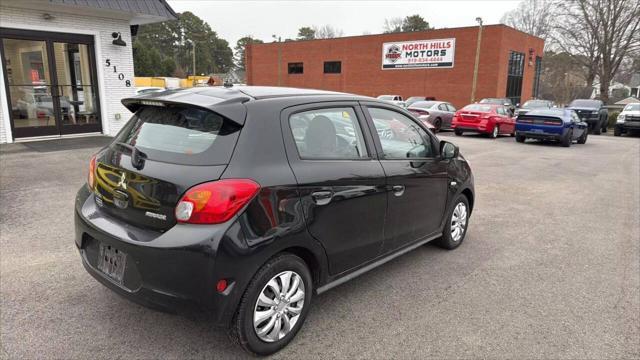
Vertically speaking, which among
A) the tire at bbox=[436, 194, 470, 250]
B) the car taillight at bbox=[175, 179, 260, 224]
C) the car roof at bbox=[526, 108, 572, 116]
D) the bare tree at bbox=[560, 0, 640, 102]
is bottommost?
the tire at bbox=[436, 194, 470, 250]

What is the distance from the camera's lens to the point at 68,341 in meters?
2.91

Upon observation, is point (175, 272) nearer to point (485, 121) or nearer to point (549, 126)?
point (549, 126)

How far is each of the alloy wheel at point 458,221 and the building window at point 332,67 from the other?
125 feet

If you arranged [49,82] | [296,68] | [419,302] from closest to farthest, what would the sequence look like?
[419,302], [49,82], [296,68]

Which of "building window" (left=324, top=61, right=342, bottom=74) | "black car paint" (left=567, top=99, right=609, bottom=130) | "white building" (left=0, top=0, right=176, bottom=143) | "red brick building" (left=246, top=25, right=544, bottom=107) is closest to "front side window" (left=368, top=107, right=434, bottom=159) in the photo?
"white building" (left=0, top=0, right=176, bottom=143)

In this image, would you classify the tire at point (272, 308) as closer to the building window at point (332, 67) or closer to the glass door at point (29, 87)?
the glass door at point (29, 87)

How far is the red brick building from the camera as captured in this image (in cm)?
3291

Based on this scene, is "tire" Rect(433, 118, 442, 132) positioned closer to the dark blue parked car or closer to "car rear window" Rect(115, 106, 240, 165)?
the dark blue parked car

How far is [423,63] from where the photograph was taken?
35656 millimetres

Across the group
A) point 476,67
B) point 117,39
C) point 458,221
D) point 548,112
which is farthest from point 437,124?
point 458,221

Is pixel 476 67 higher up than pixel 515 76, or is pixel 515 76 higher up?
pixel 476 67

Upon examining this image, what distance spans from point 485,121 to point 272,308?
17006mm

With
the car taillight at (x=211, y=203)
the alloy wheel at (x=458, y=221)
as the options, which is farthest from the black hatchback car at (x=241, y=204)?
the alloy wheel at (x=458, y=221)

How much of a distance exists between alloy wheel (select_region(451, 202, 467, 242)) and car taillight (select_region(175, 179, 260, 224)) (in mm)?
2920
